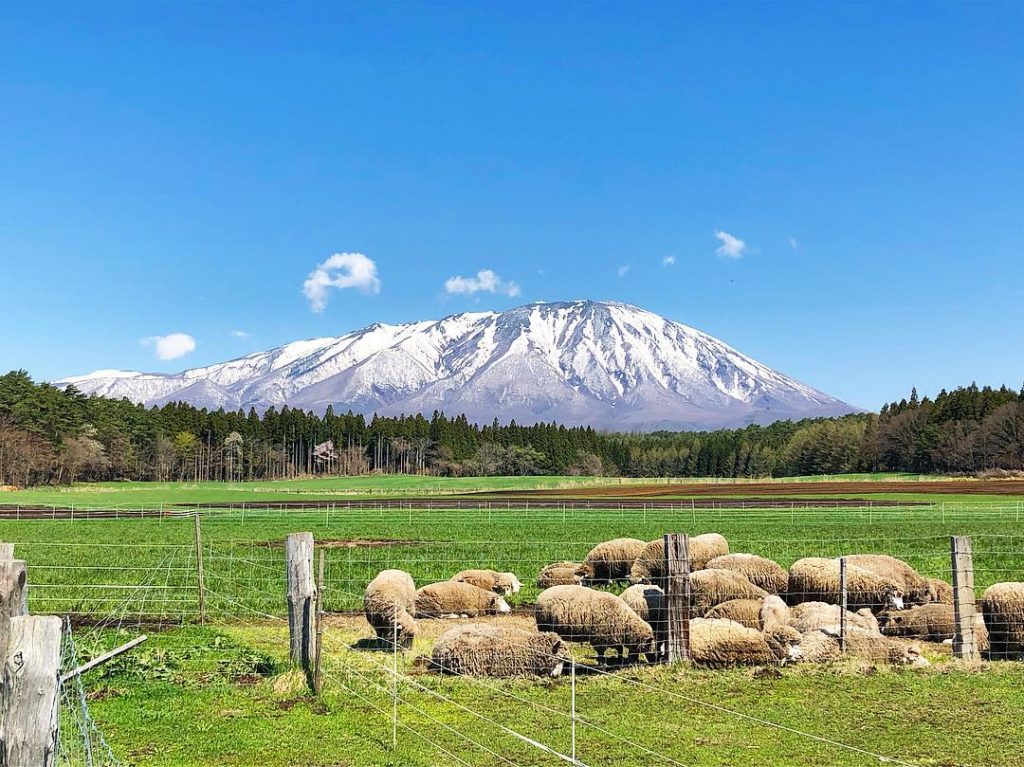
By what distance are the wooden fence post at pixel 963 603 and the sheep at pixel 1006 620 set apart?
37cm

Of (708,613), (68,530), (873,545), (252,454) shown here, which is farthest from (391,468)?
A: (708,613)

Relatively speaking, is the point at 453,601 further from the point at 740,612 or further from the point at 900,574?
the point at 900,574

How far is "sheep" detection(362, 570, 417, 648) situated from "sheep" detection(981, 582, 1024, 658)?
29.7ft

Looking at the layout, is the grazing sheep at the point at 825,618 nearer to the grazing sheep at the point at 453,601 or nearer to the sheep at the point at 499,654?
the sheep at the point at 499,654

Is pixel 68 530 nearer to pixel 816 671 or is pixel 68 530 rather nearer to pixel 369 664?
pixel 369 664

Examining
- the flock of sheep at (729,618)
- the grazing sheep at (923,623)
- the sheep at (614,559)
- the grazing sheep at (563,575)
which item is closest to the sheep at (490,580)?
the grazing sheep at (563,575)

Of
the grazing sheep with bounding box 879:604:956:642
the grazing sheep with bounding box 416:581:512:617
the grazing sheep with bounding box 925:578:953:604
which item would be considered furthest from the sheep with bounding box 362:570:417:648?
the grazing sheep with bounding box 925:578:953:604

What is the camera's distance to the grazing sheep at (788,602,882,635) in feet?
43.7

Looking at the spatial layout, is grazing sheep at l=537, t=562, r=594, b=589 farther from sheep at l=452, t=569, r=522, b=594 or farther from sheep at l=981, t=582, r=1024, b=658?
sheep at l=981, t=582, r=1024, b=658

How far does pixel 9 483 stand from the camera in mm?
100250

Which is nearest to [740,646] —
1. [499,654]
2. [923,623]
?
[499,654]

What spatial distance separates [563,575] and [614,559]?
1535mm

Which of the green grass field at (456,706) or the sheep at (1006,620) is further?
the sheep at (1006,620)

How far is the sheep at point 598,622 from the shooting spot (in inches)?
496
